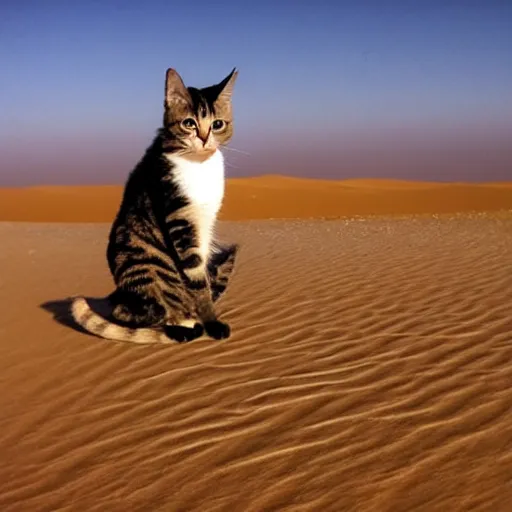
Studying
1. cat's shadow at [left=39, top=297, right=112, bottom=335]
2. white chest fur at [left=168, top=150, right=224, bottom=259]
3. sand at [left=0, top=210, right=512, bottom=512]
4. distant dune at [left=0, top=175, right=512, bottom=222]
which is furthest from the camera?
distant dune at [left=0, top=175, right=512, bottom=222]

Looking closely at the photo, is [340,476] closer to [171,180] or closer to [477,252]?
[171,180]

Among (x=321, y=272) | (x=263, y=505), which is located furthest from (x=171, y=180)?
(x=321, y=272)

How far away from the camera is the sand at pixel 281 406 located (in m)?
2.94

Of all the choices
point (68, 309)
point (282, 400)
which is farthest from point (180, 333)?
point (68, 309)

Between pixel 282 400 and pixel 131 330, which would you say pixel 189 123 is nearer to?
pixel 131 330

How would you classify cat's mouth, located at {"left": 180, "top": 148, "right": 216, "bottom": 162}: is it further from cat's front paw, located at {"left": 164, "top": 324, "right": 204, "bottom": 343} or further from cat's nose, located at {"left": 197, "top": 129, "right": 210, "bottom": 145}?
cat's front paw, located at {"left": 164, "top": 324, "right": 204, "bottom": 343}

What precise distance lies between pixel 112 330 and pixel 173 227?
40.0 inches

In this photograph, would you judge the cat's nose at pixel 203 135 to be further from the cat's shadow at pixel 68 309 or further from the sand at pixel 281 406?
the cat's shadow at pixel 68 309

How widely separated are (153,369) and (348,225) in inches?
388

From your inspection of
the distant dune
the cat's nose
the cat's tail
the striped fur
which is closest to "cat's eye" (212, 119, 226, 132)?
the cat's nose

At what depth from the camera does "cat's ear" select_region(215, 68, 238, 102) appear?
15.3 ft

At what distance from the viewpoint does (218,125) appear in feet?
15.4

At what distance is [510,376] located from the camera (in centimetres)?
405

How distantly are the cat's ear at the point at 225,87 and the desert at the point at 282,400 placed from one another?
6.07 feet
